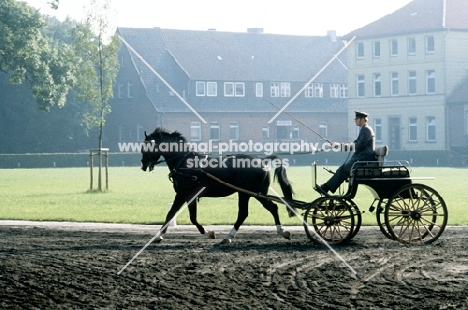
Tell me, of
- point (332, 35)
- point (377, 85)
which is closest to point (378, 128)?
point (377, 85)

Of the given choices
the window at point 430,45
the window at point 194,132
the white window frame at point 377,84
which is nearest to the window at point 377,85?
the white window frame at point 377,84

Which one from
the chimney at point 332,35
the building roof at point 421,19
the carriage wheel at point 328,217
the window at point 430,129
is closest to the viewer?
the carriage wheel at point 328,217

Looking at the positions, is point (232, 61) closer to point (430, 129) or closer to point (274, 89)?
point (274, 89)

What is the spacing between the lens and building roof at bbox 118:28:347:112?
75688 millimetres

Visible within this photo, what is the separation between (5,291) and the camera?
1041 centimetres

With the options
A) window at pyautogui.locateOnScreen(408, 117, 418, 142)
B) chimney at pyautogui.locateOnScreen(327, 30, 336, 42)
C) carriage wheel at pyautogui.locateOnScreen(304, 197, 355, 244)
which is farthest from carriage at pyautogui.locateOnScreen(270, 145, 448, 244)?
chimney at pyautogui.locateOnScreen(327, 30, 336, 42)

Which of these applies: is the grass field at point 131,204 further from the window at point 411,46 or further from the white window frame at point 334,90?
the white window frame at point 334,90

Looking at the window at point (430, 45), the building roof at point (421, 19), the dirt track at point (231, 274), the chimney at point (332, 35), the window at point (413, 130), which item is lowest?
the dirt track at point (231, 274)

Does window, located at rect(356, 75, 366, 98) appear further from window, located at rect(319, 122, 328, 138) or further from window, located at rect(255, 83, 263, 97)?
window, located at rect(255, 83, 263, 97)

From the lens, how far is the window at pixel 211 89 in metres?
76.4

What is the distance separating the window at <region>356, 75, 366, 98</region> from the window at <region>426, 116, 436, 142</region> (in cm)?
713

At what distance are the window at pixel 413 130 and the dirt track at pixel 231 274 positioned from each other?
54204mm

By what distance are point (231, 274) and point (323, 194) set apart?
150 inches

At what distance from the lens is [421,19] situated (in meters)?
70.2
